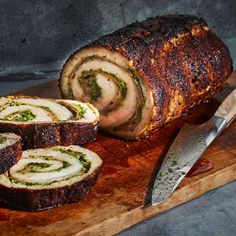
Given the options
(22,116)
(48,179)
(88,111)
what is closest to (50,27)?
(88,111)

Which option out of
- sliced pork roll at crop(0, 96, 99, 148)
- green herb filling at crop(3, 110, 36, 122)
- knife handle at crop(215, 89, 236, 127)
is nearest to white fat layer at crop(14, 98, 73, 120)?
sliced pork roll at crop(0, 96, 99, 148)

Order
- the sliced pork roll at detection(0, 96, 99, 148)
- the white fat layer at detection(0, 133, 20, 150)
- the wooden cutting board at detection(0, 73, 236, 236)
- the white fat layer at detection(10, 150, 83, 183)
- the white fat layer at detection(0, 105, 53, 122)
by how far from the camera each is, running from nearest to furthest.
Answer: the wooden cutting board at detection(0, 73, 236, 236) → the white fat layer at detection(10, 150, 83, 183) → the white fat layer at detection(0, 133, 20, 150) → the sliced pork roll at detection(0, 96, 99, 148) → the white fat layer at detection(0, 105, 53, 122)

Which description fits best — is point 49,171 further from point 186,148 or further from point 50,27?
point 50,27

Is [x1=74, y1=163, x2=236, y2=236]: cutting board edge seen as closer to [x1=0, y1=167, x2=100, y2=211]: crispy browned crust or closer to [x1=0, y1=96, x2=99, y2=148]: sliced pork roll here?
[x1=0, y1=167, x2=100, y2=211]: crispy browned crust

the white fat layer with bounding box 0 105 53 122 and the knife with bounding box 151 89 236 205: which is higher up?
the white fat layer with bounding box 0 105 53 122

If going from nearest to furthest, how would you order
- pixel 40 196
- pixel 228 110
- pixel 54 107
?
pixel 40 196, pixel 54 107, pixel 228 110

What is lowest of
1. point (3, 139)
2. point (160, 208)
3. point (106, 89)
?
point (160, 208)
